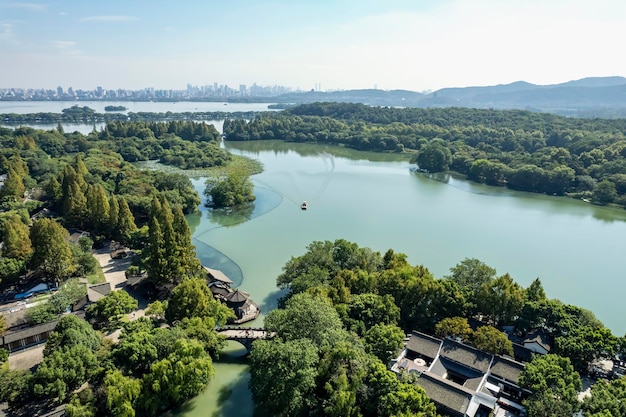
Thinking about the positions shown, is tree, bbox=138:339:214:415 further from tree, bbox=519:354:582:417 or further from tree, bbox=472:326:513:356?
tree, bbox=519:354:582:417

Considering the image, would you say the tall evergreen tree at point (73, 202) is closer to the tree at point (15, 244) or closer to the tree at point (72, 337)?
the tree at point (15, 244)

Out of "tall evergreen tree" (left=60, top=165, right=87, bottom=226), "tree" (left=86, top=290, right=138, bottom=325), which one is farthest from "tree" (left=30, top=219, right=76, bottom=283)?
"tall evergreen tree" (left=60, top=165, right=87, bottom=226)

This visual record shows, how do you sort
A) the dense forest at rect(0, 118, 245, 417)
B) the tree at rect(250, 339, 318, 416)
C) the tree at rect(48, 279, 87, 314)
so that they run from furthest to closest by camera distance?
1. the tree at rect(48, 279, 87, 314)
2. the dense forest at rect(0, 118, 245, 417)
3. the tree at rect(250, 339, 318, 416)

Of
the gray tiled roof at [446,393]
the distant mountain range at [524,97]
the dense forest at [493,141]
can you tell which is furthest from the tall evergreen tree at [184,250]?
the distant mountain range at [524,97]

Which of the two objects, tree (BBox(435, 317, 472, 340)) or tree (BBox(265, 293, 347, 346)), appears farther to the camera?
tree (BBox(435, 317, 472, 340))

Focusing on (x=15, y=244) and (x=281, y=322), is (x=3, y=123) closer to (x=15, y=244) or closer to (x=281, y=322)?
(x=15, y=244)

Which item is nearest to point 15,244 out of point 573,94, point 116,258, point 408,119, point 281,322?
point 116,258
